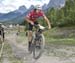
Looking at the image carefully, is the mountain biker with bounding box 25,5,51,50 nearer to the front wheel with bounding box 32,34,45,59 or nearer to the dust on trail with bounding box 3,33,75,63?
the front wheel with bounding box 32,34,45,59

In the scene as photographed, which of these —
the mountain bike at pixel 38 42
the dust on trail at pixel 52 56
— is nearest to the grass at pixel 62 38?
the dust on trail at pixel 52 56

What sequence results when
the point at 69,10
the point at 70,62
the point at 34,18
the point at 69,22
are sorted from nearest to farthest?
1. the point at 70,62
2. the point at 34,18
3. the point at 69,22
4. the point at 69,10

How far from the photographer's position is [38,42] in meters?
13.5

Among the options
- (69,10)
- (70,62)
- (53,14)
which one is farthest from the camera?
(53,14)

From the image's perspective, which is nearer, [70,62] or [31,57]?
→ [70,62]

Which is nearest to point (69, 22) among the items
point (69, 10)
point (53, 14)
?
point (69, 10)

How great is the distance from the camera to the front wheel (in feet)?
43.5

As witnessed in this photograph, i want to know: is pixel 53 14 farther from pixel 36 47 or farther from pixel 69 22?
pixel 36 47

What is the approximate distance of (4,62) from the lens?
13.0m

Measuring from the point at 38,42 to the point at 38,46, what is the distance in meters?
0.14

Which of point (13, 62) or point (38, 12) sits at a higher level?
point (38, 12)

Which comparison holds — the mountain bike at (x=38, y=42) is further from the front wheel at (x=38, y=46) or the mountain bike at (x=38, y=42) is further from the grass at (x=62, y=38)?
the grass at (x=62, y=38)

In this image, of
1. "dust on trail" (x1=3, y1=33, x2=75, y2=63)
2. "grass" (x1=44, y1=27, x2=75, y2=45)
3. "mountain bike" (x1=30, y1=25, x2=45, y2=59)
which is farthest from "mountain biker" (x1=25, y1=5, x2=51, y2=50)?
"grass" (x1=44, y1=27, x2=75, y2=45)

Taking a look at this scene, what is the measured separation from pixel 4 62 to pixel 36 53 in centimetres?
128
